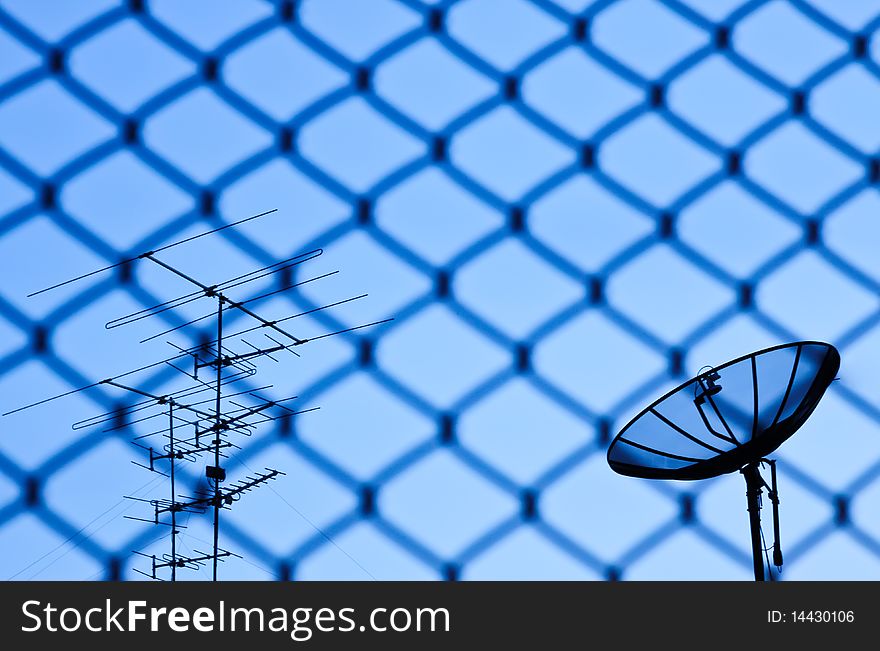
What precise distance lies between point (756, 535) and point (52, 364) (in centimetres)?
225

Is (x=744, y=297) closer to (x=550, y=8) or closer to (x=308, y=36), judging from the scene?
(x=550, y=8)

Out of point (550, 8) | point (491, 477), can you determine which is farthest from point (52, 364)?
point (550, 8)

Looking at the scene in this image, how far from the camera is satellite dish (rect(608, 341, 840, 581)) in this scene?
354cm

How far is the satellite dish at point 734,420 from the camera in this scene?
3539 mm

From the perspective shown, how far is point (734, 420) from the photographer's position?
361cm

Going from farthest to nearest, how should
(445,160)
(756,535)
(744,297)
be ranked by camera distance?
(756,535), (744,297), (445,160)

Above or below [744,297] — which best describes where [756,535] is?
below

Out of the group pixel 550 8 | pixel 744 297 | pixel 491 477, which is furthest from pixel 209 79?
pixel 744 297

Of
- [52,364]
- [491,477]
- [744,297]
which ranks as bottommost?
[491,477]
